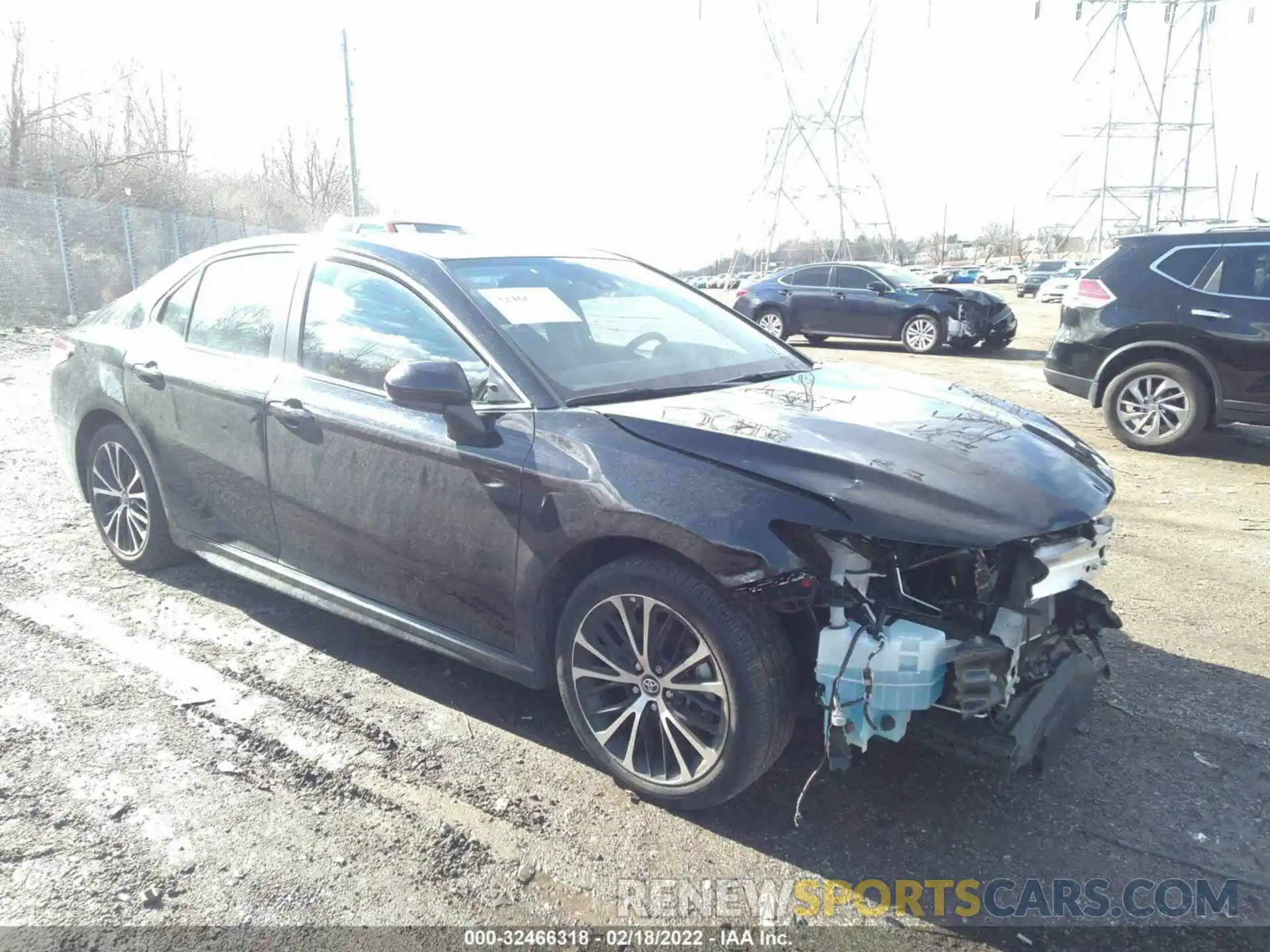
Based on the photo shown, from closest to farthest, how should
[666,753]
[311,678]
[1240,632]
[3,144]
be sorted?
1. [666,753]
2. [311,678]
3. [1240,632]
4. [3,144]

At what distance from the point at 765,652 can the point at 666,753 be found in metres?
0.52

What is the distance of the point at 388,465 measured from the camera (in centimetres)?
314

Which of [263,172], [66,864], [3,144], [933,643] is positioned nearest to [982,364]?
[933,643]

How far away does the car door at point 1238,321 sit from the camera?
6883 mm

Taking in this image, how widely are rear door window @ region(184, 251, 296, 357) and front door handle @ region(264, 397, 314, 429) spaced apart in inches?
11.5

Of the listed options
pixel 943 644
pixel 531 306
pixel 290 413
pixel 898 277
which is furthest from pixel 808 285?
pixel 943 644

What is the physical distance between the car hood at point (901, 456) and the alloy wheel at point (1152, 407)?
16.7 feet

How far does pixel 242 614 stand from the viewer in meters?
4.10

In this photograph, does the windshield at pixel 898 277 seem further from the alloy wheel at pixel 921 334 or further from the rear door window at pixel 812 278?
the rear door window at pixel 812 278

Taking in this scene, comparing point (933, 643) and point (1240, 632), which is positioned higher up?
point (933, 643)

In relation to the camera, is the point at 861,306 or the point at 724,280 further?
the point at 724,280

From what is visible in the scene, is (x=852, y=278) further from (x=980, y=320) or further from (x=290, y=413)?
(x=290, y=413)

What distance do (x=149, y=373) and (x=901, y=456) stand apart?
3.43m

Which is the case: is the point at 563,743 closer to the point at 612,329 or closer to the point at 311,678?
the point at 311,678
